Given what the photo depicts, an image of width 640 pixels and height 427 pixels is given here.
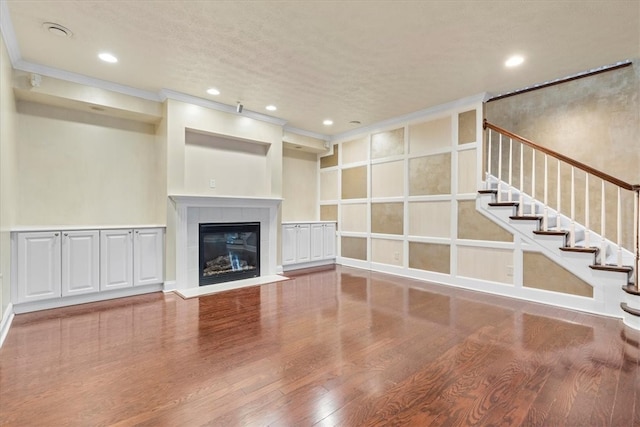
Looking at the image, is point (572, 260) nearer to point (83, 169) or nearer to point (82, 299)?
point (82, 299)

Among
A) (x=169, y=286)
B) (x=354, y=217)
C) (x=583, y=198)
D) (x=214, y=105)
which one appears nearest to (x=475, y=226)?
(x=583, y=198)

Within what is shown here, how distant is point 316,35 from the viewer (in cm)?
286

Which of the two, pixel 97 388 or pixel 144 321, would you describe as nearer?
pixel 97 388

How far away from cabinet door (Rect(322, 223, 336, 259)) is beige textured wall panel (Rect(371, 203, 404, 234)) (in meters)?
0.96

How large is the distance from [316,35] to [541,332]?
3.53 meters

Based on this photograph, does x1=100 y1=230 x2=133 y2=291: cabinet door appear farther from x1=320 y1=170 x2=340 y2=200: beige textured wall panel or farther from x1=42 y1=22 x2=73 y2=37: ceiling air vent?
x1=320 y1=170 x2=340 y2=200: beige textured wall panel

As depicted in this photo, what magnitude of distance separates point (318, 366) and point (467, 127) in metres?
3.95

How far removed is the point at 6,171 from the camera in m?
2.91

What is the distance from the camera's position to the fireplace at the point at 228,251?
4656 mm

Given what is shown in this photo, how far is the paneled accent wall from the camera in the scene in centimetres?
406

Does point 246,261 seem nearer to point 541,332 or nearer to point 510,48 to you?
point 541,332

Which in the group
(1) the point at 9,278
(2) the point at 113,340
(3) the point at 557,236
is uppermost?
(3) the point at 557,236

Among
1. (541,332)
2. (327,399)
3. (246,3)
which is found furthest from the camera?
(541,332)

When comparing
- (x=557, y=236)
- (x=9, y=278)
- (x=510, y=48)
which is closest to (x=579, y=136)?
(x=557, y=236)
